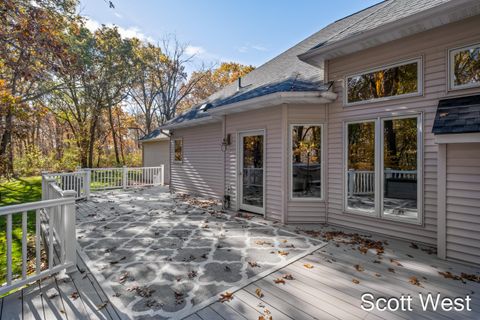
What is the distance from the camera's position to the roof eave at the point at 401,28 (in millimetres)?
3492

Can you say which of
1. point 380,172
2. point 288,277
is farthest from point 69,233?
point 380,172

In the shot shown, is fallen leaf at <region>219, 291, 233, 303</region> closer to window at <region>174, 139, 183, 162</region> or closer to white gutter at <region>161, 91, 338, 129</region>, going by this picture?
white gutter at <region>161, 91, 338, 129</region>

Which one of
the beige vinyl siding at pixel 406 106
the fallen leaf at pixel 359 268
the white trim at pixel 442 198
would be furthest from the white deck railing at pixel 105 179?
the white trim at pixel 442 198

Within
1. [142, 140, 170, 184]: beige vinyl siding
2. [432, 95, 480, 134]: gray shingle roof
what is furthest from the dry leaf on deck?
[142, 140, 170, 184]: beige vinyl siding

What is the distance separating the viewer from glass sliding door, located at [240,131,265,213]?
602 cm

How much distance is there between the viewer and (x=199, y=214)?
629 cm

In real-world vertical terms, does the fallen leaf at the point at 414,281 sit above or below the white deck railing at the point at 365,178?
below

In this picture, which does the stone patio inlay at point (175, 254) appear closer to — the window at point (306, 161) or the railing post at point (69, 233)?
the railing post at point (69, 233)

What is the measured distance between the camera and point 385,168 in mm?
4516

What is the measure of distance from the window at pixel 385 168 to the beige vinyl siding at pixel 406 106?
5.0 inches

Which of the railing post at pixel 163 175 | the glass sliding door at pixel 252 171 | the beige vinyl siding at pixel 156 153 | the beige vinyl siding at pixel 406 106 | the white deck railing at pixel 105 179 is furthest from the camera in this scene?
the beige vinyl siding at pixel 156 153

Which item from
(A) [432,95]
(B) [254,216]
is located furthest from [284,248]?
(A) [432,95]

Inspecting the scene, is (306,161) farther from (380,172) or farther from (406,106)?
(406,106)

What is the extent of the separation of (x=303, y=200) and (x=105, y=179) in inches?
343
